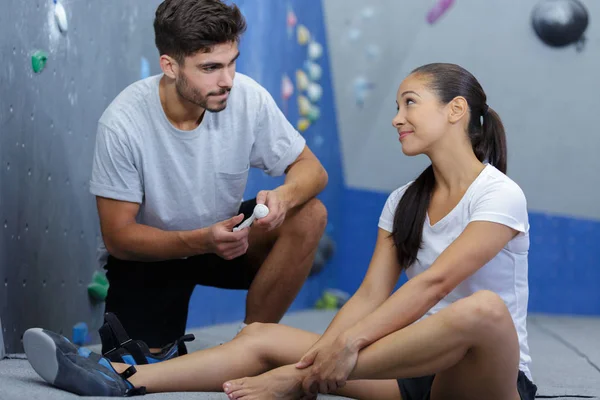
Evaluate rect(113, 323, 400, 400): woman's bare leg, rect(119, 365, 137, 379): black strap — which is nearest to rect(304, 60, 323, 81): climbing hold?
rect(113, 323, 400, 400): woman's bare leg

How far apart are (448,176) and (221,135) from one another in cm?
63

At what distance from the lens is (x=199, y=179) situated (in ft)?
6.69

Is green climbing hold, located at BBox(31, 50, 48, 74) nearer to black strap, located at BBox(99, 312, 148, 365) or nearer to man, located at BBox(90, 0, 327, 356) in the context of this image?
man, located at BBox(90, 0, 327, 356)

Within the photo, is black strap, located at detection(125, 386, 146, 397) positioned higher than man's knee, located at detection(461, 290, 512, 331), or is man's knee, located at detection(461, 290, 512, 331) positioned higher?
man's knee, located at detection(461, 290, 512, 331)

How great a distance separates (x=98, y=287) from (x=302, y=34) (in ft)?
6.06

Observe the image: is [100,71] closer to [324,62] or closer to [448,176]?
[448,176]

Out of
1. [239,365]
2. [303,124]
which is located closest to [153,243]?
[239,365]

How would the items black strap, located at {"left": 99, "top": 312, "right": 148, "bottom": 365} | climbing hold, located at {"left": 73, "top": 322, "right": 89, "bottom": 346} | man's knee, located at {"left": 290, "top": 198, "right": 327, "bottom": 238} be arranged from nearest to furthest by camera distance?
black strap, located at {"left": 99, "top": 312, "right": 148, "bottom": 365}, man's knee, located at {"left": 290, "top": 198, "right": 327, "bottom": 238}, climbing hold, located at {"left": 73, "top": 322, "right": 89, "bottom": 346}

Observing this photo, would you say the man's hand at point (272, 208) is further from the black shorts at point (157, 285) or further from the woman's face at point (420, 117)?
the woman's face at point (420, 117)

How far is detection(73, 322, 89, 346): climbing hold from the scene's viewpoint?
2.39 meters

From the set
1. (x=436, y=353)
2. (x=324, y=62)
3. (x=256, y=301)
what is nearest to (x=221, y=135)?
(x=256, y=301)

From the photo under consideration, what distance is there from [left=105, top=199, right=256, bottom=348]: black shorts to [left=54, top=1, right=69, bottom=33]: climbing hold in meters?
0.64

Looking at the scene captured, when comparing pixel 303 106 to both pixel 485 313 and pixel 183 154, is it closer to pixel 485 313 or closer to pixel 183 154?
pixel 183 154

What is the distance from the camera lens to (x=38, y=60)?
83.5 inches
